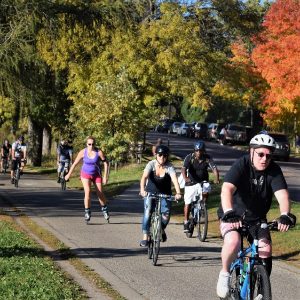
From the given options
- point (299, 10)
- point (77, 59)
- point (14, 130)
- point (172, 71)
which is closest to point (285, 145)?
point (299, 10)

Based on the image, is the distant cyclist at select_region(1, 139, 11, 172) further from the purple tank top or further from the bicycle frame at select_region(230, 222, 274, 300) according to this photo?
the bicycle frame at select_region(230, 222, 274, 300)

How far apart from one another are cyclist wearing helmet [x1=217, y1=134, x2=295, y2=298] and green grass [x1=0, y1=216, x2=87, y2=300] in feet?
6.75

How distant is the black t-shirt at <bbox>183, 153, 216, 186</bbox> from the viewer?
1502 cm

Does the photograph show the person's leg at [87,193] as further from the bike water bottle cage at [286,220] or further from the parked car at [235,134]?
the parked car at [235,134]

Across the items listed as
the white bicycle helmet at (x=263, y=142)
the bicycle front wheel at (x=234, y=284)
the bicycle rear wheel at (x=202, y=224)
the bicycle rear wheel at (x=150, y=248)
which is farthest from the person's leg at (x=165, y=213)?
the white bicycle helmet at (x=263, y=142)

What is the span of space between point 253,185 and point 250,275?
915 mm

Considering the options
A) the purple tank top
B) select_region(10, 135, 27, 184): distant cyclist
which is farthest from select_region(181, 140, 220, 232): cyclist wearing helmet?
select_region(10, 135, 27, 184): distant cyclist

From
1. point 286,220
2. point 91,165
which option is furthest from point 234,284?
point 91,165

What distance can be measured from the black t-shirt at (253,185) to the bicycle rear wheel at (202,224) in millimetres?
6765

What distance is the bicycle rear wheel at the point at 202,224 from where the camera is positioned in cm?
1418

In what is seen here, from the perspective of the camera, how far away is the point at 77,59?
36750 mm

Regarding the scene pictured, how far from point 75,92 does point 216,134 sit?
3239 centimetres

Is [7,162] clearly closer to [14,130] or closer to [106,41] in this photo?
[106,41]

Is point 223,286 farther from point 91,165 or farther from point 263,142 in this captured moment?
point 91,165
